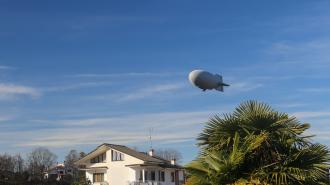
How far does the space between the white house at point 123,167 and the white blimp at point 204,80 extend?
55408mm

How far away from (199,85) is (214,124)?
6.00 metres

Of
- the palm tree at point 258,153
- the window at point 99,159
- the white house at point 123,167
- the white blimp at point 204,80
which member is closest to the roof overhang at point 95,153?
the white house at point 123,167

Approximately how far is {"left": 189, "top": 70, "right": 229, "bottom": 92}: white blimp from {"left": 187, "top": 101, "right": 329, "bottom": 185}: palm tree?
189 inches

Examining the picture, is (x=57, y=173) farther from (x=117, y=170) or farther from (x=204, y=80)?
(x=204, y=80)

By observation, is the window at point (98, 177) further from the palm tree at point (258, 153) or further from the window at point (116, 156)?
the palm tree at point (258, 153)

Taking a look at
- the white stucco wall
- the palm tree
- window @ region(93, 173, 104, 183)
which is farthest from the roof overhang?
the palm tree

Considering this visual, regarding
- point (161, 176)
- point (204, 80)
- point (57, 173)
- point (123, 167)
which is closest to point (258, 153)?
point (204, 80)

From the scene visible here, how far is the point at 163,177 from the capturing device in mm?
70312

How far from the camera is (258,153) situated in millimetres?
14070

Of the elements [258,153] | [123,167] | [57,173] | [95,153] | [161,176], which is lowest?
[258,153]

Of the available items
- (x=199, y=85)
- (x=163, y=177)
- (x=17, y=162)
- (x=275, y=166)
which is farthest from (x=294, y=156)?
(x=17, y=162)

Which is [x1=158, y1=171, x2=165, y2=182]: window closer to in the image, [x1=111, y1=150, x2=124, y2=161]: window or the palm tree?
[x1=111, y1=150, x2=124, y2=161]: window

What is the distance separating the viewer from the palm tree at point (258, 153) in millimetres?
13609

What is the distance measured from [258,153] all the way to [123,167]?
54.3m
